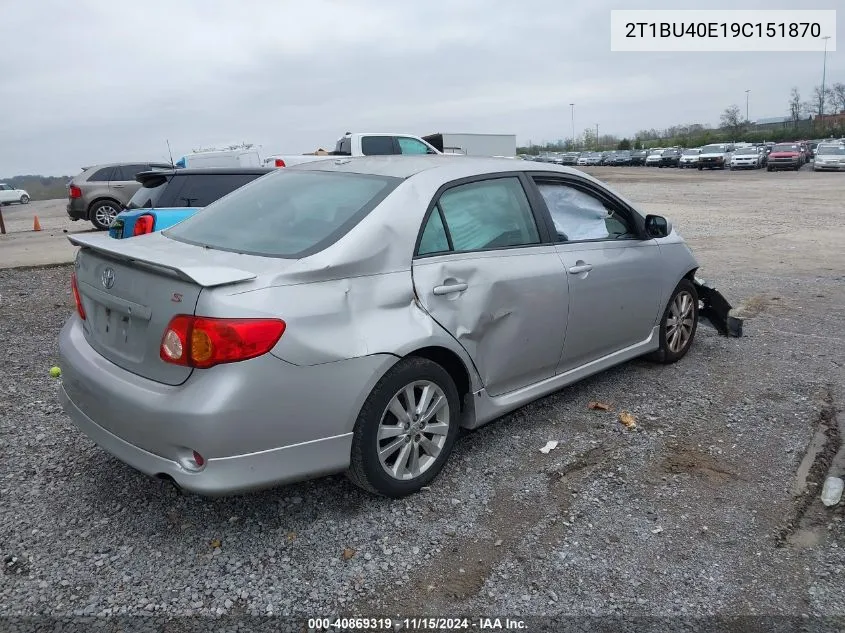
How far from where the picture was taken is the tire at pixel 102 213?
17.5 meters

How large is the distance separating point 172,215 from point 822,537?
262 inches

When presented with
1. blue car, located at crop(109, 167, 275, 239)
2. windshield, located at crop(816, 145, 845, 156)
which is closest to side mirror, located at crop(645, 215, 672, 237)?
blue car, located at crop(109, 167, 275, 239)

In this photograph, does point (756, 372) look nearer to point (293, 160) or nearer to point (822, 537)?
point (822, 537)

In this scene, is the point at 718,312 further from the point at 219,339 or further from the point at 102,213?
the point at 102,213

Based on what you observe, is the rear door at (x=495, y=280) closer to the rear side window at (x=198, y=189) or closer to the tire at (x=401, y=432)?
the tire at (x=401, y=432)

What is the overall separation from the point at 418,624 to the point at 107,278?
2.06 metres

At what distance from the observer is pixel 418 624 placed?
2.58m

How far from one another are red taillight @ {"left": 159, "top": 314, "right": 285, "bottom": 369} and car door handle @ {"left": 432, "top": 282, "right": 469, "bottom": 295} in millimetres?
890

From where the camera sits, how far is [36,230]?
19734 mm

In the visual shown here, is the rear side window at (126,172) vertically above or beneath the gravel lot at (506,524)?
above

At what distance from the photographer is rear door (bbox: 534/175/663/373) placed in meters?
4.24

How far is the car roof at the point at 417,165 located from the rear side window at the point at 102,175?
50.8ft

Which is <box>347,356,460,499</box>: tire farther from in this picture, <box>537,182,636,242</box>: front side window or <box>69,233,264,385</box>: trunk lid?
<box>537,182,636,242</box>: front side window

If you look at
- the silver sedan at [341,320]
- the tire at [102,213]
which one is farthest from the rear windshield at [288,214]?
the tire at [102,213]
